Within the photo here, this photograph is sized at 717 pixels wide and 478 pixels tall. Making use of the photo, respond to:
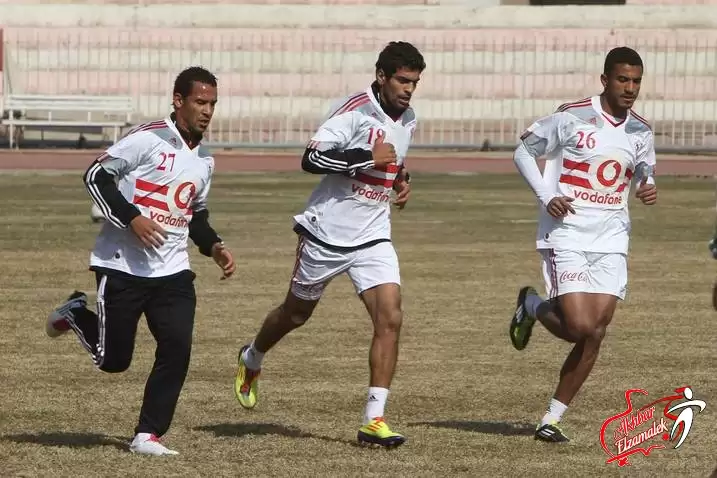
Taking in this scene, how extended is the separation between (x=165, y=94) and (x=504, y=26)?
7.67 meters

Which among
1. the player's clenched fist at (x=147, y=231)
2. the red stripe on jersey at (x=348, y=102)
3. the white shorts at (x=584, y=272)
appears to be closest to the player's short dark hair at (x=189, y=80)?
the player's clenched fist at (x=147, y=231)

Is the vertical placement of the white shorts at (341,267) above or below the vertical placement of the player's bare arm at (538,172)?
below

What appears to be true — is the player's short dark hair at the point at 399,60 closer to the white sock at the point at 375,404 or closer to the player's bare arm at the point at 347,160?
the player's bare arm at the point at 347,160

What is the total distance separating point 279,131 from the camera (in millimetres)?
33938

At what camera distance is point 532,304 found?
10.1m

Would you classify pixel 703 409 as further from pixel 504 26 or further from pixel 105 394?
pixel 504 26

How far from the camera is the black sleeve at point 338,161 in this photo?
909cm

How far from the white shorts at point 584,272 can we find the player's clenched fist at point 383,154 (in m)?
1.05

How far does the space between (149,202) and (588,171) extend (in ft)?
7.85

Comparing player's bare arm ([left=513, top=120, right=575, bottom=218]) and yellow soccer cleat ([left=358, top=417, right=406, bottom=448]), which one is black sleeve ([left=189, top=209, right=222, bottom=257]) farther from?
player's bare arm ([left=513, top=120, right=575, bottom=218])

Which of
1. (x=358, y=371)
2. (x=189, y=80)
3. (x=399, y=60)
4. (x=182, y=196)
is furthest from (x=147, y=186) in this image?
(x=358, y=371)

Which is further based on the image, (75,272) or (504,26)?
(504,26)

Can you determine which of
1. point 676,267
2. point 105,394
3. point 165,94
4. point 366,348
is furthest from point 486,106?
point 105,394

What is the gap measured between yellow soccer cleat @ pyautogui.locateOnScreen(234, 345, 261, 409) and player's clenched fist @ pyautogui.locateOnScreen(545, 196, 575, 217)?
6.17 ft
